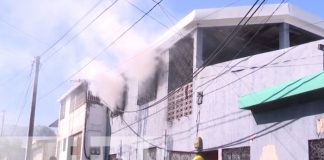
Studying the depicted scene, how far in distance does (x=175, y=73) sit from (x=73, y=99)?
1165 centimetres

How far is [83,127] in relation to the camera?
22.7 meters

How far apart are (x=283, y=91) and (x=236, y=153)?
2580 mm

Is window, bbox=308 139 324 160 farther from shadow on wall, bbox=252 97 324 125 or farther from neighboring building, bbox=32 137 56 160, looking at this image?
neighboring building, bbox=32 137 56 160

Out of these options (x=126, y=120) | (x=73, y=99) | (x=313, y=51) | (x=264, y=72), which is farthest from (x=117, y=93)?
(x=313, y=51)

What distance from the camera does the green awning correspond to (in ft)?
30.2

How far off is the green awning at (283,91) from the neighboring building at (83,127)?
37.7ft

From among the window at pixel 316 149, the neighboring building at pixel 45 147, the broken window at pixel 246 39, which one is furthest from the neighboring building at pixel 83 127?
the window at pixel 316 149

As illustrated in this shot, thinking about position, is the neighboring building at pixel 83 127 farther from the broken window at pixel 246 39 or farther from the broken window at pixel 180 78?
the broken window at pixel 246 39

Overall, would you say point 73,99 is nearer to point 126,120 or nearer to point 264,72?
point 126,120

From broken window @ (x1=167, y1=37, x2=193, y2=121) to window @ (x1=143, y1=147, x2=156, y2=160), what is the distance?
4.80 feet

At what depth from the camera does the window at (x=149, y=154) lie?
1666 cm

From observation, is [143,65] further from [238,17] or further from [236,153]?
[236,153]

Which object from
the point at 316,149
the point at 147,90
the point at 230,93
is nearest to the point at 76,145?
the point at 147,90

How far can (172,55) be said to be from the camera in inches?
651
